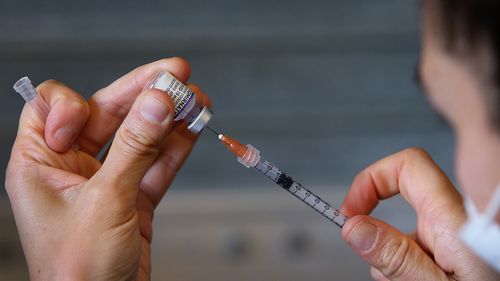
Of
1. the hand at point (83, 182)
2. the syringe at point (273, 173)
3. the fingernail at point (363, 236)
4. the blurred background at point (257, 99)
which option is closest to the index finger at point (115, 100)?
the hand at point (83, 182)

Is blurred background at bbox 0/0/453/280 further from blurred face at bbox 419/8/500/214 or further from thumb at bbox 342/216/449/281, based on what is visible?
blurred face at bbox 419/8/500/214

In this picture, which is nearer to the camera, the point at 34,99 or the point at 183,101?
the point at 183,101

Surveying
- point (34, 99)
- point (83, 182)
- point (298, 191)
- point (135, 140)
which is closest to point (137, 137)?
point (135, 140)

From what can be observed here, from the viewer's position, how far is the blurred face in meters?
0.71

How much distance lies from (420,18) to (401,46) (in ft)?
4.96

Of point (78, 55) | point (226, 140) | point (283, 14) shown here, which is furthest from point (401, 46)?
point (226, 140)

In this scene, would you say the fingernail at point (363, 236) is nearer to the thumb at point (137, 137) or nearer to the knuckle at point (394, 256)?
the knuckle at point (394, 256)

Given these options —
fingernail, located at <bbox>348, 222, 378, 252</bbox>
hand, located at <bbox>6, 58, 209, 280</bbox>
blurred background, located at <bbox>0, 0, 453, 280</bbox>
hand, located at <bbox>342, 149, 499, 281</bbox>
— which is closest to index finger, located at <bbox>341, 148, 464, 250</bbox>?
hand, located at <bbox>342, 149, 499, 281</bbox>

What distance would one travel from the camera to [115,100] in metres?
1.24

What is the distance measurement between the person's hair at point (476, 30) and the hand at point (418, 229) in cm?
45

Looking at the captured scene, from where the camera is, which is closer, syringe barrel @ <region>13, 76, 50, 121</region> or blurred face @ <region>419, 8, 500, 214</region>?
blurred face @ <region>419, 8, 500, 214</region>

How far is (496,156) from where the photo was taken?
737 millimetres

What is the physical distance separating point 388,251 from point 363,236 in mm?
54

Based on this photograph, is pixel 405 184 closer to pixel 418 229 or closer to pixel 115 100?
pixel 418 229
